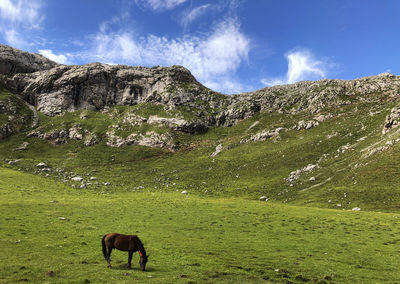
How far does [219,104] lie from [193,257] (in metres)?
180

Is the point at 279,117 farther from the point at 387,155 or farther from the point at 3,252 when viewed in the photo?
the point at 3,252

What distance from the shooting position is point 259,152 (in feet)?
380

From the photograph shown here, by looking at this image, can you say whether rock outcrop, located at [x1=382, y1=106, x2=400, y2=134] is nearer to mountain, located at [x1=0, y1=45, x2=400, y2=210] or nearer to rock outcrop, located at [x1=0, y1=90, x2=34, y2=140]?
mountain, located at [x1=0, y1=45, x2=400, y2=210]

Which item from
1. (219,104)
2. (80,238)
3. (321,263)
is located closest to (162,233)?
(80,238)

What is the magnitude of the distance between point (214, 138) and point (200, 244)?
5190 inches

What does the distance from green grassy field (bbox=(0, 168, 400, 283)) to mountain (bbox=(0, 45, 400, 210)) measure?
2767 centimetres

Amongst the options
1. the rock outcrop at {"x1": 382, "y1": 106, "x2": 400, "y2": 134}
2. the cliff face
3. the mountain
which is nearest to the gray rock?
the mountain

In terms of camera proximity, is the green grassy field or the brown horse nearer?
the green grassy field

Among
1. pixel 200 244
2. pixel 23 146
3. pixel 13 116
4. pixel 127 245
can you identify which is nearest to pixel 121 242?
pixel 127 245

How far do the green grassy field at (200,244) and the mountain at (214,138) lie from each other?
27675 mm

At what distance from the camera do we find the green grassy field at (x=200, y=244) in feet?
60.0

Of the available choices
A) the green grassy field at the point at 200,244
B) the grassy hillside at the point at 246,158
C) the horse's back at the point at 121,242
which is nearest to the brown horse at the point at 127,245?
the horse's back at the point at 121,242

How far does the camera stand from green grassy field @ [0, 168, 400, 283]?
18297mm

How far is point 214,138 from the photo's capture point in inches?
6265
